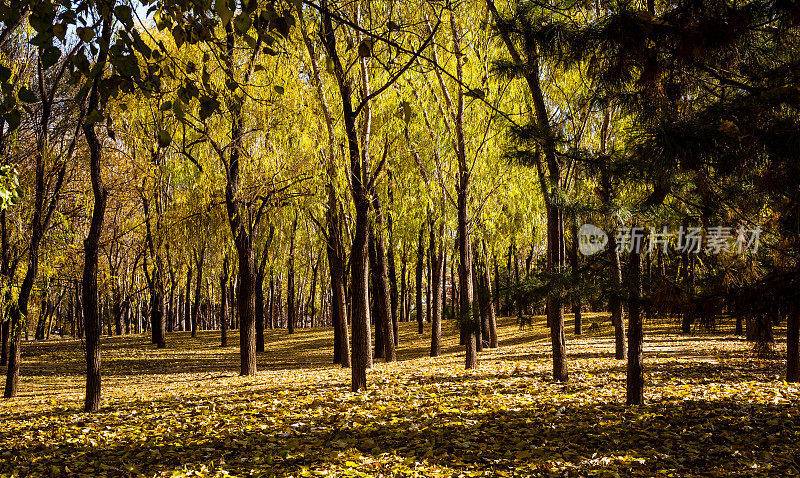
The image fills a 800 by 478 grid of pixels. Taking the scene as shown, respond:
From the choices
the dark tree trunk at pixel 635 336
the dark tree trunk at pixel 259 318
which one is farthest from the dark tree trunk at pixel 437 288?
the dark tree trunk at pixel 635 336

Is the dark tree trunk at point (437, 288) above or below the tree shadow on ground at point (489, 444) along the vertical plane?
above

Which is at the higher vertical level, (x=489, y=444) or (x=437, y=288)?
(x=437, y=288)

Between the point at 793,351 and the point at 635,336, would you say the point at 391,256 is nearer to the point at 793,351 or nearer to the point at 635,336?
the point at 793,351

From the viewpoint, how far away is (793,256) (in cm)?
551

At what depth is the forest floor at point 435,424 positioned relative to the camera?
463cm

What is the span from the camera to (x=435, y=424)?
6.08m

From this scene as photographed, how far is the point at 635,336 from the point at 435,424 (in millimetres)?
2501

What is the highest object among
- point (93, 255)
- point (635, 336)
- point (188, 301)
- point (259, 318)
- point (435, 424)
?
point (93, 255)

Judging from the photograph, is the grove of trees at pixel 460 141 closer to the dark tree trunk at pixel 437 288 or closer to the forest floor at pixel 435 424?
the dark tree trunk at pixel 437 288

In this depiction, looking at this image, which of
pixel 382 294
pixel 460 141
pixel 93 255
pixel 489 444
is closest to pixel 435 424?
pixel 489 444

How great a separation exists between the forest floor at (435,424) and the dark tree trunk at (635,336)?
19 centimetres

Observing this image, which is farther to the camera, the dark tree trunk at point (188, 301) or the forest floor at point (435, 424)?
the dark tree trunk at point (188, 301)

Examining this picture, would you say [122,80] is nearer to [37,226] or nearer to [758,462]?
[758,462]

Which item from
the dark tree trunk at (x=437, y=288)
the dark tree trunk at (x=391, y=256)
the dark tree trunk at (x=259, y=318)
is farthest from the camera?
the dark tree trunk at (x=259, y=318)
